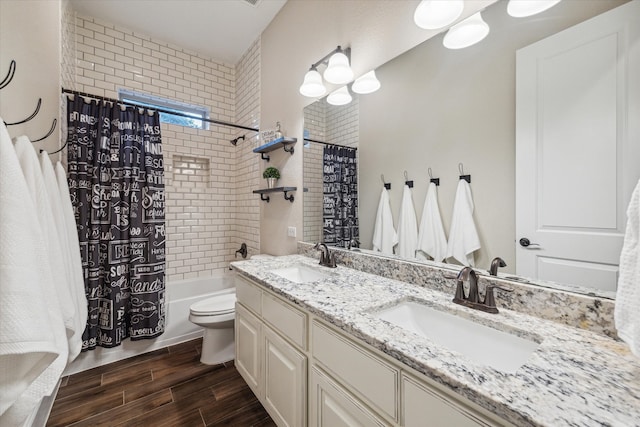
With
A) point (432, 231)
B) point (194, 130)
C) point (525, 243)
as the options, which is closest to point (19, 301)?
point (432, 231)

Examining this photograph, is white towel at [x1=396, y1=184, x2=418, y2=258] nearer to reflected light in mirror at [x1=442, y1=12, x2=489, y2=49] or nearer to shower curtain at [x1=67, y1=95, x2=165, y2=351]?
reflected light in mirror at [x1=442, y1=12, x2=489, y2=49]

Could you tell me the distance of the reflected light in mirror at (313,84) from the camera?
1.80 metres

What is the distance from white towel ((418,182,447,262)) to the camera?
1.26m

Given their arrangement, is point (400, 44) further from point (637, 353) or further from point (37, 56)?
point (37, 56)

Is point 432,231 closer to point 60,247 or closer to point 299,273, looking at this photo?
point 299,273

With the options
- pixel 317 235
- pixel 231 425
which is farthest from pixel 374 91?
pixel 231 425

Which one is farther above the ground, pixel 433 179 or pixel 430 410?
pixel 433 179

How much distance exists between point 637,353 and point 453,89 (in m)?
1.06

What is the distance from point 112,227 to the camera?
212 centimetres

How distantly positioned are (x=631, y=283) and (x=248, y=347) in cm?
171

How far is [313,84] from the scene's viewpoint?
1808 millimetres

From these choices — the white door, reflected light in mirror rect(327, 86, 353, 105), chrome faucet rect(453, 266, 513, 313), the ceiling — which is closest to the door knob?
the white door

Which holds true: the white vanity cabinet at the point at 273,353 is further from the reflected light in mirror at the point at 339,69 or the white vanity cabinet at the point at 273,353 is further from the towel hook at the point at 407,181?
the reflected light in mirror at the point at 339,69

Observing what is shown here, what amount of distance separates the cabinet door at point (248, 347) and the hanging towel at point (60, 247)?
82cm
